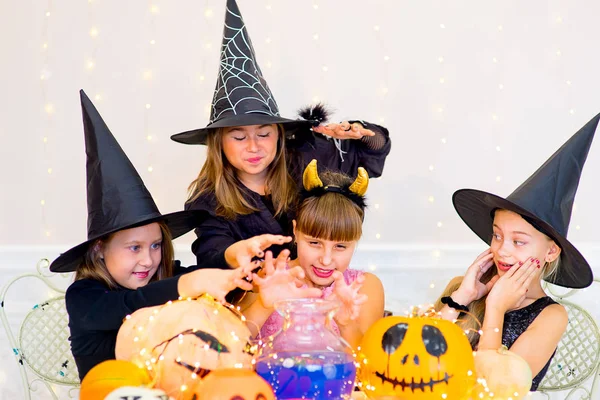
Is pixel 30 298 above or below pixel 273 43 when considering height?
below

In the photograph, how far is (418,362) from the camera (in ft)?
4.23

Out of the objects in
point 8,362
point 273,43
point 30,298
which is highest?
point 273,43

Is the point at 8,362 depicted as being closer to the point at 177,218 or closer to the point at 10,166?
the point at 10,166

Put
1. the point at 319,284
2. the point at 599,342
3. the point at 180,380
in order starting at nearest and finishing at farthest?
the point at 180,380
the point at 319,284
the point at 599,342

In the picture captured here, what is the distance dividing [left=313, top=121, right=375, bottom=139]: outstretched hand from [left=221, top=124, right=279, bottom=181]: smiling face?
0.54 feet

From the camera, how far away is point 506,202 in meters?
1.77

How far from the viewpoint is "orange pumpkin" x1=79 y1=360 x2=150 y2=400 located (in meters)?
1.15

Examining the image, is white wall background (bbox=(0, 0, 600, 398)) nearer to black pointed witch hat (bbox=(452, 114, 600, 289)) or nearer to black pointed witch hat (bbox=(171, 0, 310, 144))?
black pointed witch hat (bbox=(171, 0, 310, 144))

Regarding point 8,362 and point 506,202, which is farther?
point 8,362

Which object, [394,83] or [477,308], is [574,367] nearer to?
→ [477,308]

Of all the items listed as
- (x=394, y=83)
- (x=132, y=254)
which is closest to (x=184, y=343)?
(x=132, y=254)

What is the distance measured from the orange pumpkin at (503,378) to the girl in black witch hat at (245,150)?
2.97 feet

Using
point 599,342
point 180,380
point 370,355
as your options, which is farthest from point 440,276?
point 180,380

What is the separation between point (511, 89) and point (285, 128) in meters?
1.07
